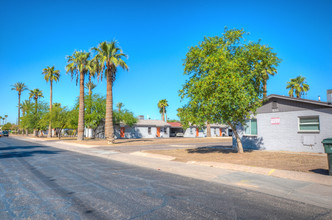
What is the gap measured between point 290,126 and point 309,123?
50.8 inches

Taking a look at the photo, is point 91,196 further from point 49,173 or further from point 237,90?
point 237,90

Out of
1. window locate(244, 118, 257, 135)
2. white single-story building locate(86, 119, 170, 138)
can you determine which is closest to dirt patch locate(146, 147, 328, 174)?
window locate(244, 118, 257, 135)

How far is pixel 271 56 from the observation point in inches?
602

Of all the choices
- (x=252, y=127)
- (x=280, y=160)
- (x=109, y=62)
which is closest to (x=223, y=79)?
(x=280, y=160)

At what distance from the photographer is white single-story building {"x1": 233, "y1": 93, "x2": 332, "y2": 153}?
15.6 metres

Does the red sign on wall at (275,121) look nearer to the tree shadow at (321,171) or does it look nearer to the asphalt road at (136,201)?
the tree shadow at (321,171)

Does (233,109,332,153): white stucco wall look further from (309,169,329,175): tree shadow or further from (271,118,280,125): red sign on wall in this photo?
(309,169,329,175): tree shadow

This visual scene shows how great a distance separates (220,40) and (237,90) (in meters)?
4.49

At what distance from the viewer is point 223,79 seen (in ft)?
44.1

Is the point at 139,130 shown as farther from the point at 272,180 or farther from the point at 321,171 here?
the point at 272,180

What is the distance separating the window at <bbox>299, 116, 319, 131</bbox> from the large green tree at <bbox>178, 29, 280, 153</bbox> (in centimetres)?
387

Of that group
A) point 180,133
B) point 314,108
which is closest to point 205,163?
point 314,108

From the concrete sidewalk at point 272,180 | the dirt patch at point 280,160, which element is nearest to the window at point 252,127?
the dirt patch at point 280,160

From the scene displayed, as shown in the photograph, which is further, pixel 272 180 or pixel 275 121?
pixel 275 121
